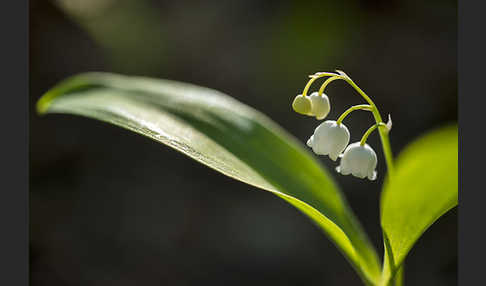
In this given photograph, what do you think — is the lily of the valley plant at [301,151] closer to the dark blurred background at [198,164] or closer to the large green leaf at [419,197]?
the large green leaf at [419,197]

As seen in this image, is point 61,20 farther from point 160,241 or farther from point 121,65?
point 160,241

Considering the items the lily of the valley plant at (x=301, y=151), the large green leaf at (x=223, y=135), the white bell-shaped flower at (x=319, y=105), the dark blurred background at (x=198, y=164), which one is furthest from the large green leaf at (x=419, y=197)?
the dark blurred background at (x=198, y=164)

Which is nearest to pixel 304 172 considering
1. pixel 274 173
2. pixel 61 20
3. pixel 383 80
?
pixel 274 173

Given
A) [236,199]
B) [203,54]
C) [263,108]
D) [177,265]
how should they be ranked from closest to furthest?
→ [177,265] < [236,199] < [263,108] < [203,54]

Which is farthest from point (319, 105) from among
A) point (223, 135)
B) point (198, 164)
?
point (198, 164)

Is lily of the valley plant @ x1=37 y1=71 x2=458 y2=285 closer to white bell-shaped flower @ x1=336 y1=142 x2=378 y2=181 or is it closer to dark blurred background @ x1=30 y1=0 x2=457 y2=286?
white bell-shaped flower @ x1=336 y1=142 x2=378 y2=181

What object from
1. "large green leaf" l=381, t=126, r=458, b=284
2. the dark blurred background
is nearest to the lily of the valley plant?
"large green leaf" l=381, t=126, r=458, b=284

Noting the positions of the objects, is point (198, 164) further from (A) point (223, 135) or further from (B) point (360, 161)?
(B) point (360, 161)
